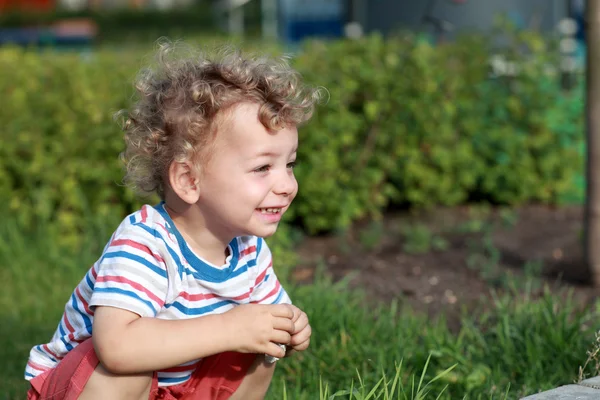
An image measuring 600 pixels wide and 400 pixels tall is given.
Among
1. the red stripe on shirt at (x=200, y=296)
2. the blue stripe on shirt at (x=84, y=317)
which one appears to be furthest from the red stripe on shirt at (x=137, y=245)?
the blue stripe on shirt at (x=84, y=317)

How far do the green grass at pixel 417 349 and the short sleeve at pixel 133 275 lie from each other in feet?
1.83

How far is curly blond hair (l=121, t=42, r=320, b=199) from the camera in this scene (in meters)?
2.28

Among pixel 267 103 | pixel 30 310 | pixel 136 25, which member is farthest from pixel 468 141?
pixel 136 25

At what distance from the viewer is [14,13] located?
80.8ft

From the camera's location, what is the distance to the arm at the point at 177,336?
2.08 m

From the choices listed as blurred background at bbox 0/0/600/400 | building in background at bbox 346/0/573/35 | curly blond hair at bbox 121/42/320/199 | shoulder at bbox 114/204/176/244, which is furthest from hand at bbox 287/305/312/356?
building in background at bbox 346/0/573/35

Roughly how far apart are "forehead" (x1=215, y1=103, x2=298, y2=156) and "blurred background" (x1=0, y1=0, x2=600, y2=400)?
1.05 m

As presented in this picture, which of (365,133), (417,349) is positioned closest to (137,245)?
(417,349)

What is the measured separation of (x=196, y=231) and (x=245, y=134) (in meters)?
0.31

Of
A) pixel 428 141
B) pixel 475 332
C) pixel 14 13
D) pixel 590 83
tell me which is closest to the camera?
pixel 475 332

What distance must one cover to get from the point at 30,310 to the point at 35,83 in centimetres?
162

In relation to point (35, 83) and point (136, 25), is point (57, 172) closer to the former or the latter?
point (35, 83)

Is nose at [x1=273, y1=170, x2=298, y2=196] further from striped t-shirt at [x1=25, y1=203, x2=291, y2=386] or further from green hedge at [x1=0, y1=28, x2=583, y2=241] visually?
green hedge at [x1=0, y1=28, x2=583, y2=241]

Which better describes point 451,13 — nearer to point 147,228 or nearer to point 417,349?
point 417,349
